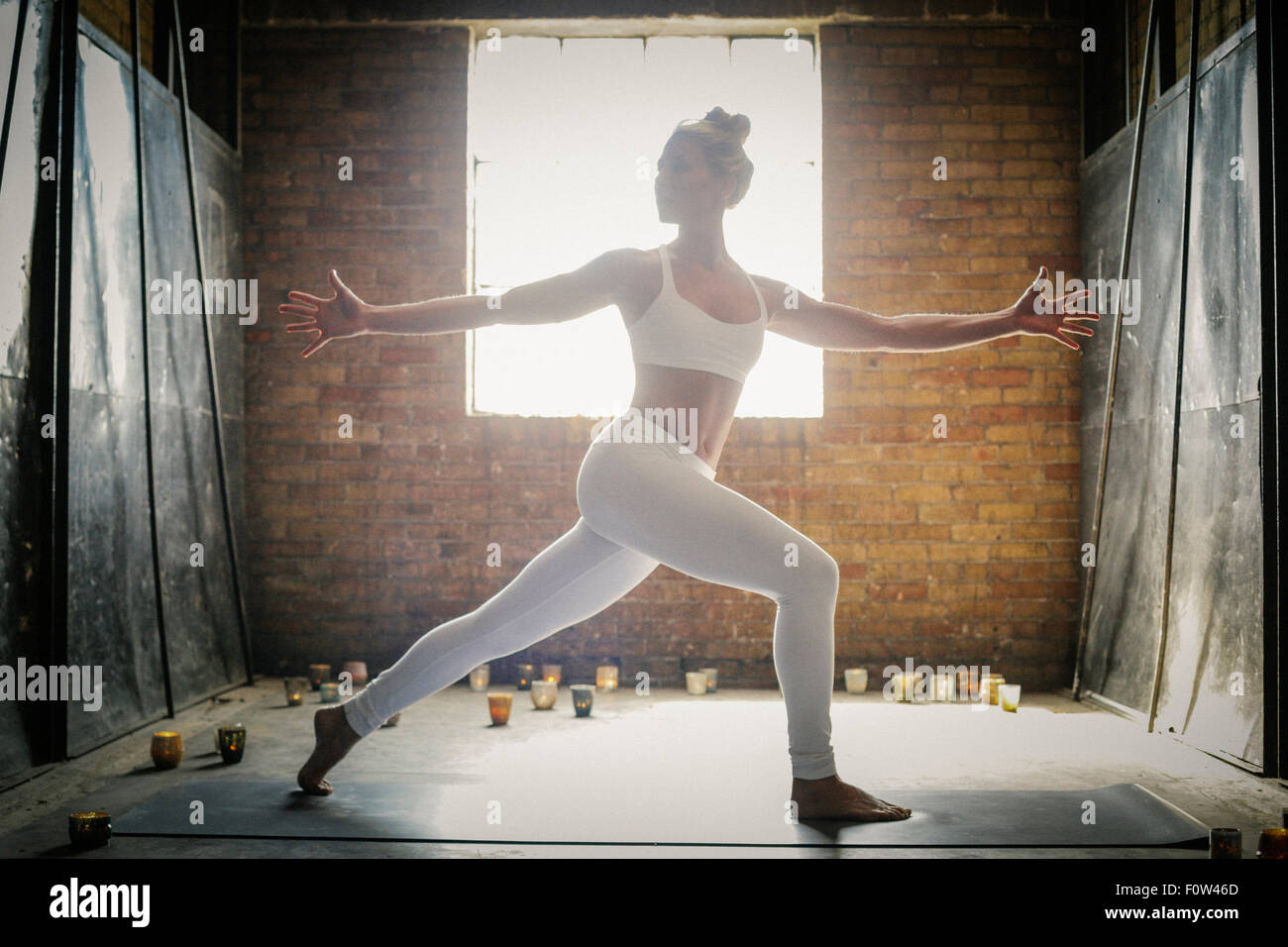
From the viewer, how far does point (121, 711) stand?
3693 millimetres

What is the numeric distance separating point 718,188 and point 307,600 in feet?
10.5

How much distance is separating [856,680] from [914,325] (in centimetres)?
234

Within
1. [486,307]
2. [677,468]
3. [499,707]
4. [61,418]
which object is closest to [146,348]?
[61,418]

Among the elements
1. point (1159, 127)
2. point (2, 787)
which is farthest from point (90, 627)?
point (1159, 127)

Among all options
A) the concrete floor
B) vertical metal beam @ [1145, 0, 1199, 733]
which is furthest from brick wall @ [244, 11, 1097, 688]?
vertical metal beam @ [1145, 0, 1199, 733]

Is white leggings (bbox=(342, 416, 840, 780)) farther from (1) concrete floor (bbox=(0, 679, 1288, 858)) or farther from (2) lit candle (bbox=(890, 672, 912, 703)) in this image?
(2) lit candle (bbox=(890, 672, 912, 703))

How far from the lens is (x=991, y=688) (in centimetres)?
446

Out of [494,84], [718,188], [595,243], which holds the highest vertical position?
[494,84]

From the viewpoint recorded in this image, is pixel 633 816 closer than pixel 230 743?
Yes

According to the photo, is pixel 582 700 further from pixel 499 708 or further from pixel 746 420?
pixel 746 420

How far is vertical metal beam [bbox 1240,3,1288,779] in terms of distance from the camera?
3.10m
